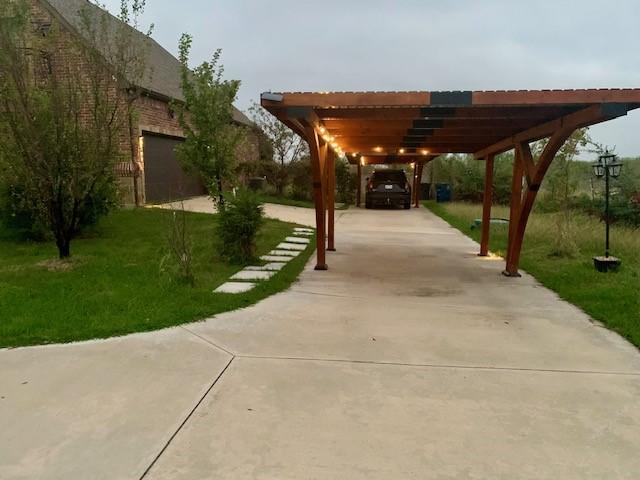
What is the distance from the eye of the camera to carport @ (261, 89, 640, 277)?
17.2 feet

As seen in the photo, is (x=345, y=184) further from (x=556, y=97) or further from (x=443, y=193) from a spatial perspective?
(x=556, y=97)

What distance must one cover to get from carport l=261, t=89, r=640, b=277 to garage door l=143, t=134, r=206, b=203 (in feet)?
27.8

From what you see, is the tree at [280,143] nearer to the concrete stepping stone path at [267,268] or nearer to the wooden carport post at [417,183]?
the wooden carport post at [417,183]

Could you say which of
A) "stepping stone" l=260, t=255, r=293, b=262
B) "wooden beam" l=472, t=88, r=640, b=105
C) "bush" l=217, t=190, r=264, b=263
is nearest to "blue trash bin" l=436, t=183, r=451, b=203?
"stepping stone" l=260, t=255, r=293, b=262

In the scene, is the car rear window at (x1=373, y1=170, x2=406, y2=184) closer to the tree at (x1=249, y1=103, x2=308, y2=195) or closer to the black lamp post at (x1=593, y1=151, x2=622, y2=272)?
the tree at (x1=249, y1=103, x2=308, y2=195)

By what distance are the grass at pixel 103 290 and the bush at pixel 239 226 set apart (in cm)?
29

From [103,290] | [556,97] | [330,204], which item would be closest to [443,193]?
[330,204]

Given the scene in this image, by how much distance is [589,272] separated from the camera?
700cm

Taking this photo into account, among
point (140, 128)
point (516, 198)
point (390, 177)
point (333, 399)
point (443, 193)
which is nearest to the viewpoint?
point (333, 399)

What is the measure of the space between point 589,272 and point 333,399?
5.50 m

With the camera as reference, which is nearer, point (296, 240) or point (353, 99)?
point (353, 99)

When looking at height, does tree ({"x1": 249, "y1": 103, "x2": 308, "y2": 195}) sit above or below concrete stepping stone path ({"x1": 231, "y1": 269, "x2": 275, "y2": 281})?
above

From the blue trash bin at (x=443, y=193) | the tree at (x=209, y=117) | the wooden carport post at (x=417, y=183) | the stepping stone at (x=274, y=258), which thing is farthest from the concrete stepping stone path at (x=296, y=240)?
the blue trash bin at (x=443, y=193)

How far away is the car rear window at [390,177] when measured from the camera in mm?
20984
